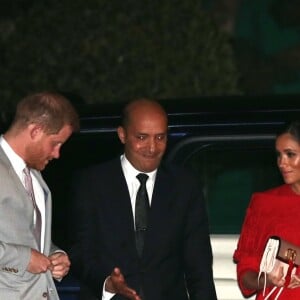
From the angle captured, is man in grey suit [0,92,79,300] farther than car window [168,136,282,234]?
No

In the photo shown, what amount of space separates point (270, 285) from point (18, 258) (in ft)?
3.50

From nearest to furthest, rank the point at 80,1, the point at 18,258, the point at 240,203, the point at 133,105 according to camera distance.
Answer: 1. the point at 18,258
2. the point at 133,105
3. the point at 240,203
4. the point at 80,1

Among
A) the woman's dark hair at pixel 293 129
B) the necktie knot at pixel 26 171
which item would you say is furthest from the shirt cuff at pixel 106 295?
the woman's dark hair at pixel 293 129

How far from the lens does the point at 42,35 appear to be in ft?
37.6

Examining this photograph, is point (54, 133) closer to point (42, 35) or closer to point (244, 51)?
point (42, 35)

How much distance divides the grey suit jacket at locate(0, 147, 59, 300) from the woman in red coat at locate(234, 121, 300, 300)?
87 centimetres

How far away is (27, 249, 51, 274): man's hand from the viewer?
4.56m

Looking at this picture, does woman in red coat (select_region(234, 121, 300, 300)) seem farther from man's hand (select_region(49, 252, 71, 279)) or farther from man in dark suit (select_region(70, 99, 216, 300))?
man's hand (select_region(49, 252, 71, 279))

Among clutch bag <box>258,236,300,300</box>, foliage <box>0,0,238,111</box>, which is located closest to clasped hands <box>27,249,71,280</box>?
clutch bag <box>258,236,300,300</box>

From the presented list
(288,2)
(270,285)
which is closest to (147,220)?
(270,285)

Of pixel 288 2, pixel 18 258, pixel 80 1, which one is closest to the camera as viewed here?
pixel 18 258

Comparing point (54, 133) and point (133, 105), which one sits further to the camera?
point (133, 105)

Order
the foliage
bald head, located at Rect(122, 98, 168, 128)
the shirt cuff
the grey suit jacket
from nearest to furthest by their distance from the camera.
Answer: the grey suit jacket < the shirt cuff < bald head, located at Rect(122, 98, 168, 128) < the foliage

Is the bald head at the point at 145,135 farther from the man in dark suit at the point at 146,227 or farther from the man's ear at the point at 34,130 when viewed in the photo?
the man's ear at the point at 34,130
